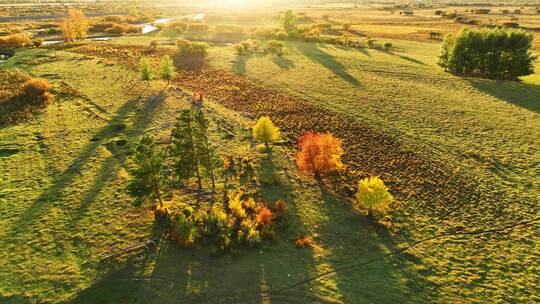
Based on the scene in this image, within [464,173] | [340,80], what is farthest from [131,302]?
[340,80]

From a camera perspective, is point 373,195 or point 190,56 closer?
point 373,195

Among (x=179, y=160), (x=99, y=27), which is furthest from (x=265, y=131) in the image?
(x=99, y=27)

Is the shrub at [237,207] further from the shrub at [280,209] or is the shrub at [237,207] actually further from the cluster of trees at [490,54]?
the cluster of trees at [490,54]

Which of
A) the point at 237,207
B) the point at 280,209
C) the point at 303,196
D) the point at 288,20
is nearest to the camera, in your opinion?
the point at 237,207

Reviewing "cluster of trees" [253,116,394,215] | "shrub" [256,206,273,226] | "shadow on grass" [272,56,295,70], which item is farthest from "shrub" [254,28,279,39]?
"shrub" [256,206,273,226]

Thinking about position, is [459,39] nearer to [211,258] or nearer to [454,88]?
[454,88]

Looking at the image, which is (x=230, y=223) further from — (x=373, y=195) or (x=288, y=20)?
(x=288, y=20)

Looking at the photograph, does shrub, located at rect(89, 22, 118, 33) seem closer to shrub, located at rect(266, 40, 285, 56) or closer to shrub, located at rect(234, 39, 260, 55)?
shrub, located at rect(234, 39, 260, 55)
